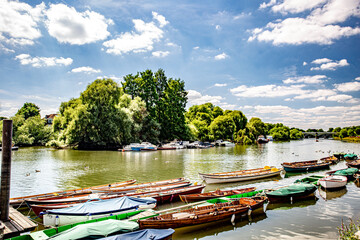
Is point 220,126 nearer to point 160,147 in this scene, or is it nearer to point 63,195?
point 160,147

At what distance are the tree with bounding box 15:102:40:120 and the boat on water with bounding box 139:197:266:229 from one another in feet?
355

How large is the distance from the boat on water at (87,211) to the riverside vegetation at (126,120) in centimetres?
4472

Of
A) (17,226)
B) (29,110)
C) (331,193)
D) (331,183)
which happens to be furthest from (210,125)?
(17,226)

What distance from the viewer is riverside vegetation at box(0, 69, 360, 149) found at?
57.2m

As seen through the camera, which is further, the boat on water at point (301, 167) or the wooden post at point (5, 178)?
the boat on water at point (301, 167)

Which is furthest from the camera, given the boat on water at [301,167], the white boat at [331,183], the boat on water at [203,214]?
the boat on water at [301,167]

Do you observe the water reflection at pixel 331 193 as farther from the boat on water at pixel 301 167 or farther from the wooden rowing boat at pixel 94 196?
the wooden rowing boat at pixel 94 196

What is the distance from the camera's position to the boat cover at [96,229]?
972 cm

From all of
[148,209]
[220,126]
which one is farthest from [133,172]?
[220,126]

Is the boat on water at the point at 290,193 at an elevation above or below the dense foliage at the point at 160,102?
below


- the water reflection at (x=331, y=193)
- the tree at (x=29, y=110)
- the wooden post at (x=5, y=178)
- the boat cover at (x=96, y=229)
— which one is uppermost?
the tree at (x=29, y=110)

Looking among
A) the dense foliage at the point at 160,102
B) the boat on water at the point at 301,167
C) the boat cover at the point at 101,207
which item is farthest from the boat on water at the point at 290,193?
the dense foliage at the point at 160,102

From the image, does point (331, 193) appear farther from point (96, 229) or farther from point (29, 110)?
point (29, 110)

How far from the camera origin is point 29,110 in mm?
101750
